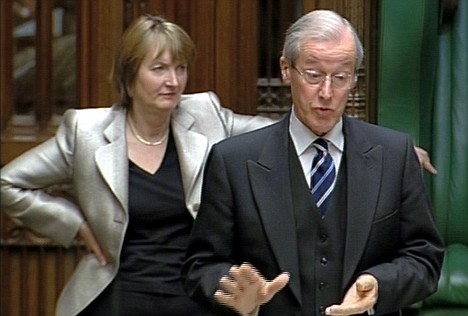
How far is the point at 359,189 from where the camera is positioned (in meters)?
3.35

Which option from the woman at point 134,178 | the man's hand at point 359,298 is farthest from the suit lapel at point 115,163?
the man's hand at point 359,298

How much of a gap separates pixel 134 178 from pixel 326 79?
1.32m

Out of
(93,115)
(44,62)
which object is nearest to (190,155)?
(93,115)

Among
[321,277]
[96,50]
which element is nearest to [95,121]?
[96,50]

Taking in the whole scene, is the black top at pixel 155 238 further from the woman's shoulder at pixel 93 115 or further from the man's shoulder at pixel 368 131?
the man's shoulder at pixel 368 131

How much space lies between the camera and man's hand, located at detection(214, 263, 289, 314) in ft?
10.1

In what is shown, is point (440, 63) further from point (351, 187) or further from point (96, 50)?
point (351, 187)

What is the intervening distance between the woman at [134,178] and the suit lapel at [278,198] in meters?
0.98

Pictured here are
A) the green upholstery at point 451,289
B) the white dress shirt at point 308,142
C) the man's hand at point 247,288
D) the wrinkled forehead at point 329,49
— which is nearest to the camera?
the man's hand at point 247,288

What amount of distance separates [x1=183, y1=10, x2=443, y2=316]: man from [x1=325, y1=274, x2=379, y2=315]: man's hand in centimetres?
3

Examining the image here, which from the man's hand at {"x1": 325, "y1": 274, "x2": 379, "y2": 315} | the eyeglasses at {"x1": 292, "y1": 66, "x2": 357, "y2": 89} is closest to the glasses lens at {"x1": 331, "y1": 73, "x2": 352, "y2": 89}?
the eyeglasses at {"x1": 292, "y1": 66, "x2": 357, "y2": 89}

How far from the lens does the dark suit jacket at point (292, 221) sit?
3.30 metres

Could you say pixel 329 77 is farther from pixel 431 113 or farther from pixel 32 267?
pixel 32 267

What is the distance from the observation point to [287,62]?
338cm
